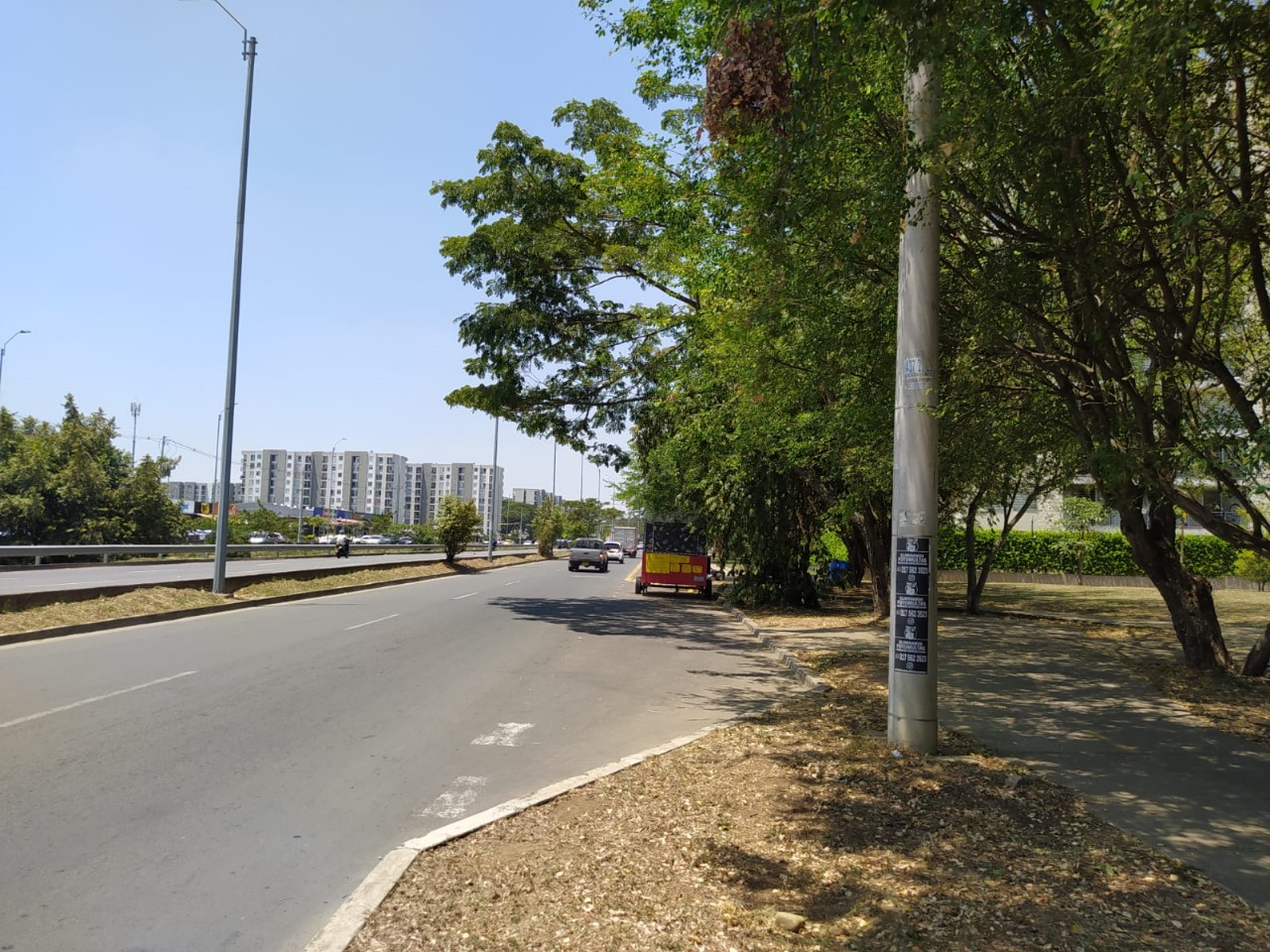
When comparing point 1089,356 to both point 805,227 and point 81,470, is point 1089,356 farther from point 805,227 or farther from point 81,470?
point 81,470

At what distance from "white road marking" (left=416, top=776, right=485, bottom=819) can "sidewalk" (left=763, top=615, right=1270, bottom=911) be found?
4152mm

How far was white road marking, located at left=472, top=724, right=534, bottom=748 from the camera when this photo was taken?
25.2 feet

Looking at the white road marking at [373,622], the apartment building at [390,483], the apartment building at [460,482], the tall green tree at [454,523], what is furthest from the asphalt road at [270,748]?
the apartment building at [460,482]

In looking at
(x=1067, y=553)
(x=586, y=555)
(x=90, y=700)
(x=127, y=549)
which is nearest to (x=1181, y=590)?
(x=90, y=700)

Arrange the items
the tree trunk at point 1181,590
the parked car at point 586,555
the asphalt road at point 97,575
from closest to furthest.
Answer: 1. the tree trunk at point 1181,590
2. the asphalt road at point 97,575
3. the parked car at point 586,555

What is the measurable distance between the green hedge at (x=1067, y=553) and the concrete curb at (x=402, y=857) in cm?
3079

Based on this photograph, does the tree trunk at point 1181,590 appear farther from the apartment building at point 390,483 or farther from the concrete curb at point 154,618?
the apartment building at point 390,483

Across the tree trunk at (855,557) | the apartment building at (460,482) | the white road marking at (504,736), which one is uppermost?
the apartment building at (460,482)

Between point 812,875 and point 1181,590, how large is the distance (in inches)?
379

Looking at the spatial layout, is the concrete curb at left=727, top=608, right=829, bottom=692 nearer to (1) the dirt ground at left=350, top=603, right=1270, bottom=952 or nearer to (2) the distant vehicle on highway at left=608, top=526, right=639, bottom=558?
(1) the dirt ground at left=350, top=603, right=1270, bottom=952

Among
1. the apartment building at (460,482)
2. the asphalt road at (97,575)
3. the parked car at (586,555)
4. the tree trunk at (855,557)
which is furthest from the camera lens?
the apartment building at (460,482)

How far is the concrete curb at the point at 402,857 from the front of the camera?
392 cm

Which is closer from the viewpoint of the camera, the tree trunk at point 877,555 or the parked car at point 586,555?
the tree trunk at point 877,555

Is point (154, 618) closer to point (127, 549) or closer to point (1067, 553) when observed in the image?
point (127, 549)
